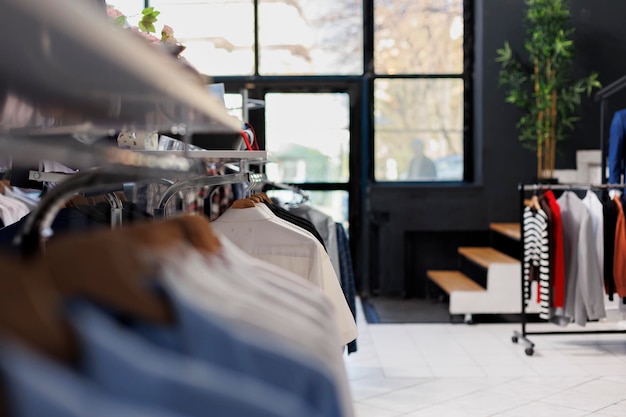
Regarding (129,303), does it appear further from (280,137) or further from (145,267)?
(280,137)

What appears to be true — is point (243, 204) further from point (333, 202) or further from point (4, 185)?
point (333, 202)

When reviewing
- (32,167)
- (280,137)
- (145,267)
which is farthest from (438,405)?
(280,137)

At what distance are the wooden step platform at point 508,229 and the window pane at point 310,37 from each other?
76.1 inches

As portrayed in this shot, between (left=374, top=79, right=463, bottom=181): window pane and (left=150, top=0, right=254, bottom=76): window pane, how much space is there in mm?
1303

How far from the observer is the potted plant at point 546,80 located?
7.04 metres

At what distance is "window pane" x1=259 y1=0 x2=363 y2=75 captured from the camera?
8125mm

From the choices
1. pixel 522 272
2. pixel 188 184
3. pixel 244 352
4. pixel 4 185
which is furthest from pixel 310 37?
pixel 244 352

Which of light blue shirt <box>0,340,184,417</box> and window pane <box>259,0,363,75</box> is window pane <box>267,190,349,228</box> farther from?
light blue shirt <box>0,340,184,417</box>

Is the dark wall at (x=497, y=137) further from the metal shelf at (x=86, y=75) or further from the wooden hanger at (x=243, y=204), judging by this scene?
the metal shelf at (x=86, y=75)

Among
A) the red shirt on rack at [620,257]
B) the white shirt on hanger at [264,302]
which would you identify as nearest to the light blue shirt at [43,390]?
the white shirt on hanger at [264,302]

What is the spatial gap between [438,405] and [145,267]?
3.67 m

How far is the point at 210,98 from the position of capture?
3.90ft

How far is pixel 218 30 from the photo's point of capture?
8.21 meters

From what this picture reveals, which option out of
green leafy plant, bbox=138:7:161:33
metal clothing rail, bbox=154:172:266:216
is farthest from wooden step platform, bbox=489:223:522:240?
metal clothing rail, bbox=154:172:266:216
